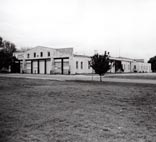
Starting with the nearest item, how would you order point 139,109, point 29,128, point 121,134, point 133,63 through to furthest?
point 121,134
point 29,128
point 139,109
point 133,63

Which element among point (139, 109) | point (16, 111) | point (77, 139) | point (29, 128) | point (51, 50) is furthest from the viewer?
point (51, 50)

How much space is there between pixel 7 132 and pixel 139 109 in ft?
16.9

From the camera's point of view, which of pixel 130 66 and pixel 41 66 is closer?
pixel 41 66

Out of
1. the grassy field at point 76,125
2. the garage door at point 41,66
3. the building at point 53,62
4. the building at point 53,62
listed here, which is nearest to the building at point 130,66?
the building at point 53,62

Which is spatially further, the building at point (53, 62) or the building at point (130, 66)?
the building at point (130, 66)

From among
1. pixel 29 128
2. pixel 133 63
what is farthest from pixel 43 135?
pixel 133 63

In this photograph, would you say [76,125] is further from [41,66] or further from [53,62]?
[41,66]

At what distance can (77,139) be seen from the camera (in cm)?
452

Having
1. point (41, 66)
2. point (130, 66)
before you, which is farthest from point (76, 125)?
point (130, 66)

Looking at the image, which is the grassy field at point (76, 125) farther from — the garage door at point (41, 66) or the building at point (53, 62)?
the garage door at point (41, 66)

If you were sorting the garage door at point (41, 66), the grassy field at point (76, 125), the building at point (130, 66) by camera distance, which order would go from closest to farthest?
the grassy field at point (76, 125), the garage door at point (41, 66), the building at point (130, 66)

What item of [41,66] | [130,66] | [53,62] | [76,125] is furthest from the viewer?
[130,66]

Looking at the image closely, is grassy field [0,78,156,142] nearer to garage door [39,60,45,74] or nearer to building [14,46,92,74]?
building [14,46,92,74]

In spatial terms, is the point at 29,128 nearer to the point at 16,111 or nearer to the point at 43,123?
the point at 43,123
